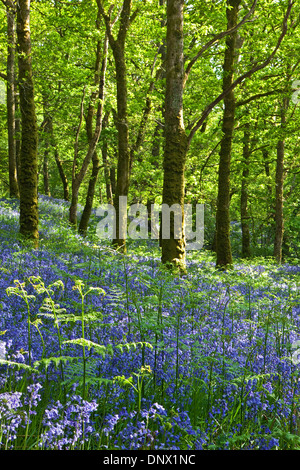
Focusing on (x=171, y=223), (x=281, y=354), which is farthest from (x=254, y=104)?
(x=281, y=354)

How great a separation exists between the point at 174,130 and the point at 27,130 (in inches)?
154

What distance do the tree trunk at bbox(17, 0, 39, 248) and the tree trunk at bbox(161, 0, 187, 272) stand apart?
358 cm

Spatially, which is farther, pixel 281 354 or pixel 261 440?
pixel 281 354

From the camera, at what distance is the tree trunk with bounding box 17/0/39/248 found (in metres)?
9.45

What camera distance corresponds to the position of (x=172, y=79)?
8.68 meters

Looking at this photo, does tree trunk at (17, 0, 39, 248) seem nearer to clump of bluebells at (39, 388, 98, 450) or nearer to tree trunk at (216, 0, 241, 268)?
tree trunk at (216, 0, 241, 268)

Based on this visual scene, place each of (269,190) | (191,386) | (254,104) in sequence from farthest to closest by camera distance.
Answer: (269,190), (254,104), (191,386)

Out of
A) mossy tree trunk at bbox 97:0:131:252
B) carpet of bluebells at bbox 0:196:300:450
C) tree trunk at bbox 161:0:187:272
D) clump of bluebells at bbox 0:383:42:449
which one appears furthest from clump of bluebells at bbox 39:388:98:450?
mossy tree trunk at bbox 97:0:131:252

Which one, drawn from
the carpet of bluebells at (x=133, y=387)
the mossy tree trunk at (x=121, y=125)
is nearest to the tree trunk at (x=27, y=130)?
the mossy tree trunk at (x=121, y=125)

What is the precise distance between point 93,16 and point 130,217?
15.4 meters

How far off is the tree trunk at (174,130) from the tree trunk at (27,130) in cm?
358

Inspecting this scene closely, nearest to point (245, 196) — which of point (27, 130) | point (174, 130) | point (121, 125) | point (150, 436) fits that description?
point (121, 125)

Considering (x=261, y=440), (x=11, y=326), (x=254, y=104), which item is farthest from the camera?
A: (x=254, y=104)
